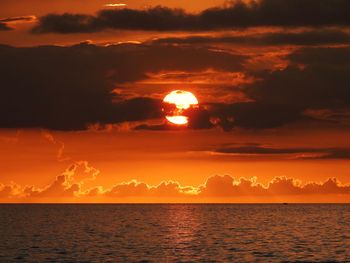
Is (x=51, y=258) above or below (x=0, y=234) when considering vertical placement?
below

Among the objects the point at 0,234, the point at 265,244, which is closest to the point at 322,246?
the point at 265,244

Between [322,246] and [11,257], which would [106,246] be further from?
[322,246]

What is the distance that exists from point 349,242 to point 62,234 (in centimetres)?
6661

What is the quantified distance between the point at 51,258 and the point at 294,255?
36944mm

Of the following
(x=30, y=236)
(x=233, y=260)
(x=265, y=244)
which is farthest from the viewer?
(x=30, y=236)

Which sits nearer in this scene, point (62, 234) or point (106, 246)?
point (106, 246)

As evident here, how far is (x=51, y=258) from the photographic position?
12325cm

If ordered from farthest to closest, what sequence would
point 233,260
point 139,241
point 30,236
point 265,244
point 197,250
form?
1. point 30,236
2. point 139,241
3. point 265,244
4. point 197,250
5. point 233,260

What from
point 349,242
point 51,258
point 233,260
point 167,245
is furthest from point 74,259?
point 349,242

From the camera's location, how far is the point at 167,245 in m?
151

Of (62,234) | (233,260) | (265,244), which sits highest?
(62,234)

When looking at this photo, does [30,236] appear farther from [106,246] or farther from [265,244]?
[265,244]

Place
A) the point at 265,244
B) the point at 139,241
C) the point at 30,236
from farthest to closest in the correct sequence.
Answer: the point at 30,236 → the point at 139,241 → the point at 265,244

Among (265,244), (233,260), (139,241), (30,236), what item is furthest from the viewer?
(30,236)
